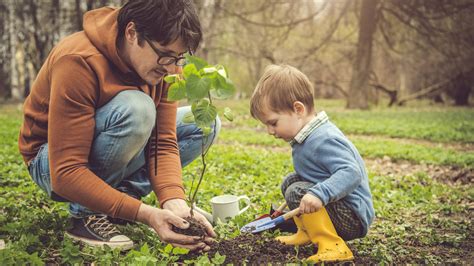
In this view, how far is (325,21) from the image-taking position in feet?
53.8

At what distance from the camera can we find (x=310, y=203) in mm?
2078

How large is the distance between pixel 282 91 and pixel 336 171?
522mm

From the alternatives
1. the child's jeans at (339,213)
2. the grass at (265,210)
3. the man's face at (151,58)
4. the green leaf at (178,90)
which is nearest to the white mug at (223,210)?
the grass at (265,210)

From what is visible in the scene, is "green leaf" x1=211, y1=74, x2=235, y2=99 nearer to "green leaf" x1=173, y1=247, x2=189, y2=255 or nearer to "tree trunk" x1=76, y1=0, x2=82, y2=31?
"green leaf" x1=173, y1=247, x2=189, y2=255

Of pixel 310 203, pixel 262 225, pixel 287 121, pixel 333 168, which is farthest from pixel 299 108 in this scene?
pixel 262 225

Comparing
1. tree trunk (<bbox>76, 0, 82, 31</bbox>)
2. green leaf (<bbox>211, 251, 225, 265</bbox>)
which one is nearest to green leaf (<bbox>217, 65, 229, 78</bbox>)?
green leaf (<bbox>211, 251, 225, 265</bbox>)

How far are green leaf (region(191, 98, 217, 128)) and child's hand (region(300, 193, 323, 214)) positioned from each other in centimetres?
62

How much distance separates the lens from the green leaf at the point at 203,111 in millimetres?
1853

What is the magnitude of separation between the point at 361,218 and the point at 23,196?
2529mm

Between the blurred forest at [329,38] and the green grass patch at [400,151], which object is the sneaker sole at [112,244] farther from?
the blurred forest at [329,38]

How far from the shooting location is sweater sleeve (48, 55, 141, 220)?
2008 mm

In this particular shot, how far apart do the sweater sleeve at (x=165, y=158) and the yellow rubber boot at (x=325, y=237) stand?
0.69 metres

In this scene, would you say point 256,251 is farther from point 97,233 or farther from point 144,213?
point 97,233

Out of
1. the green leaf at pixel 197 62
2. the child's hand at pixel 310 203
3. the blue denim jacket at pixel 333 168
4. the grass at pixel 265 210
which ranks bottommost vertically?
the grass at pixel 265 210
